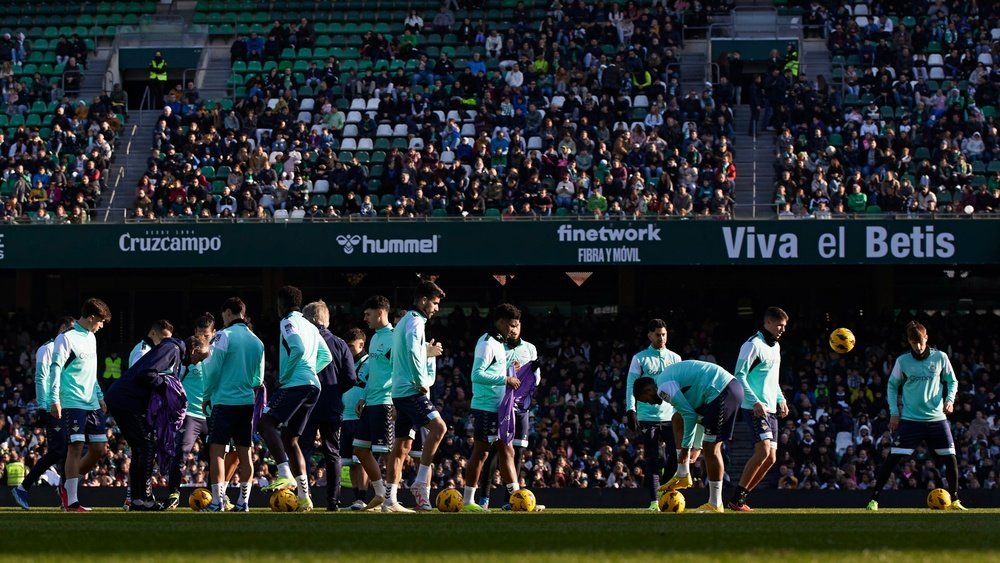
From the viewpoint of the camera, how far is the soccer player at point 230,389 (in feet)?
47.2

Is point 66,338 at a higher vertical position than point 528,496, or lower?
higher

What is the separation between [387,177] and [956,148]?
10592mm

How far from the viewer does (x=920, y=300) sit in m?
29.6

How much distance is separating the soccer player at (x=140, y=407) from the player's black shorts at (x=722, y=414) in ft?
17.0

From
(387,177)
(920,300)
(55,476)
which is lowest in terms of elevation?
(55,476)

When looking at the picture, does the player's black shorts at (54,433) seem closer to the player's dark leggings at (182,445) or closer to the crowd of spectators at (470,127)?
the player's dark leggings at (182,445)

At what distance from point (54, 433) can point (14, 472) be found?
292 inches

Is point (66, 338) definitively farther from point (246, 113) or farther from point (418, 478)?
point (246, 113)

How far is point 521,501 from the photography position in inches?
606

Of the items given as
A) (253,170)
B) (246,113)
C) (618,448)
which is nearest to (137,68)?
(246,113)

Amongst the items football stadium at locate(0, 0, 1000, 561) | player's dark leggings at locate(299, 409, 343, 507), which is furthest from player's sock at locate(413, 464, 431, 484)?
player's dark leggings at locate(299, 409, 343, 507)

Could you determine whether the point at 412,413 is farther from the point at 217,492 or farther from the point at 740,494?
the point at 740,494

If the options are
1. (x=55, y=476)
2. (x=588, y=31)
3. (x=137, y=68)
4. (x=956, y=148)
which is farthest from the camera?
(x=137, y=68)

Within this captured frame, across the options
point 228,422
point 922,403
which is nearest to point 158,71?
point 228,422
